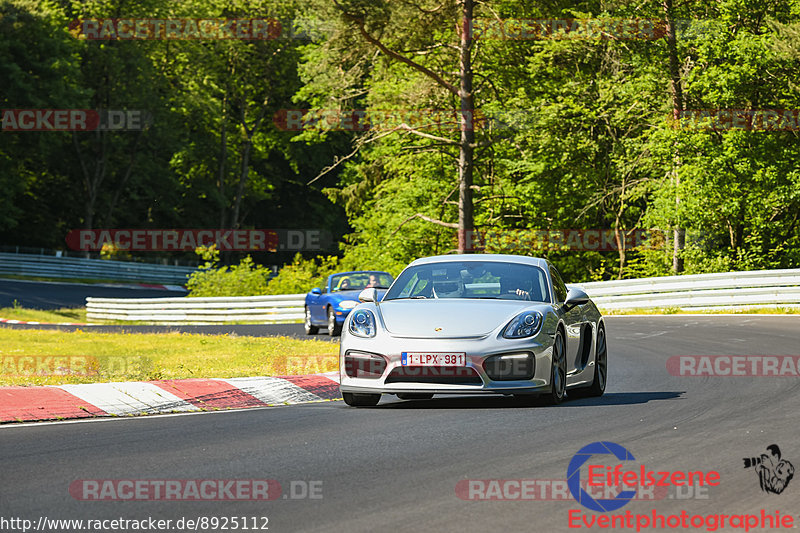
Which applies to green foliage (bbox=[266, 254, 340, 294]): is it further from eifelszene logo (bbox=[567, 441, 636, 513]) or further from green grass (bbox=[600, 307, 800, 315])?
eifelszene logo (bbox=[567, 441, 636, 513])

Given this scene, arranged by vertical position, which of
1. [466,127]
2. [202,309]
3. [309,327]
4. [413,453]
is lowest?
[202,309]

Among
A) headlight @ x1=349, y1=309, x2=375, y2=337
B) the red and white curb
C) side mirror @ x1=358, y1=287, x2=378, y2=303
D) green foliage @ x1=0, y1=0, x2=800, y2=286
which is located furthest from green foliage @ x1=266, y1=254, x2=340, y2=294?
headlight @ x1=349, y1=309, x2=375, y2=337

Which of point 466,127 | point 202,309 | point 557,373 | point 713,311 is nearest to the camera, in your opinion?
point 557,373

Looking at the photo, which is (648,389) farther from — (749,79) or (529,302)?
(749,79)

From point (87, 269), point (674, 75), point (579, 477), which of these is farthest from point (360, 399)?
point (87, 269)

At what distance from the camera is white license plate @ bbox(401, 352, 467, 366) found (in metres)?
9.94

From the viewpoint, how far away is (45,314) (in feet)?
135

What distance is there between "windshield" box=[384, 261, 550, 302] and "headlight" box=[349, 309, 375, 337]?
0.70 m

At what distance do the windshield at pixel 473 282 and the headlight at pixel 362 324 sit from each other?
698mm

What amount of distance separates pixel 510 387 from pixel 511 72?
35.8 meters

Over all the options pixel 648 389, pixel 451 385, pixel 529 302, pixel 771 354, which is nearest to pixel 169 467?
pixel 451 385

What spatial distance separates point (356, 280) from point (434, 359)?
1686 cm

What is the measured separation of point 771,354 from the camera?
1578cm

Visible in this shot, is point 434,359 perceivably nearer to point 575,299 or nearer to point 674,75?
point 575,299
